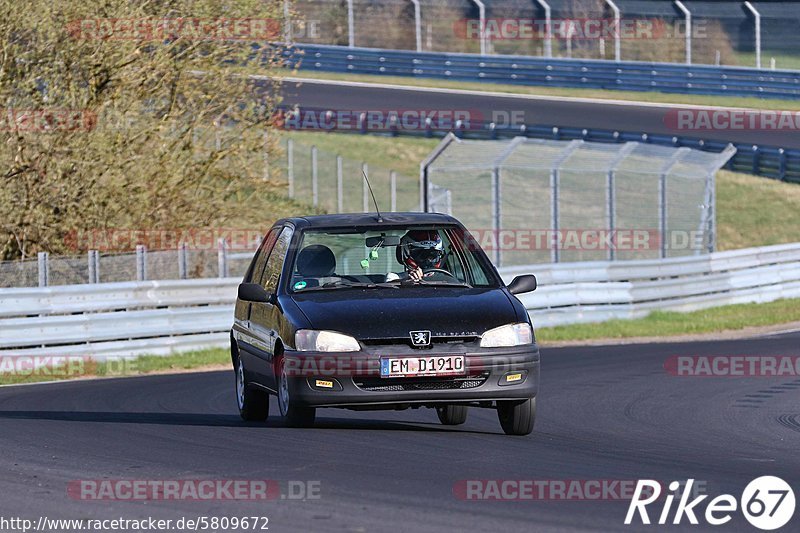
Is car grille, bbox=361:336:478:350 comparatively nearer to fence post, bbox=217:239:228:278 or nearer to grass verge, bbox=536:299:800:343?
fence post, bbox=217:239:228:278

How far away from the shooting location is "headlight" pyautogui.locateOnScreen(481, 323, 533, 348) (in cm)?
981

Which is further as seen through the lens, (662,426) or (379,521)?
(662,426)

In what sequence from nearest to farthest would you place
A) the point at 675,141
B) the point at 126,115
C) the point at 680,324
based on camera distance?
1. the point at 126,115
2. the point at 680,324
3. the point at 675,141

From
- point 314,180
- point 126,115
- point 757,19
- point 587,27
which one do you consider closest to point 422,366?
point 126,115

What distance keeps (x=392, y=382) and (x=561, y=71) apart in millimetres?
34343

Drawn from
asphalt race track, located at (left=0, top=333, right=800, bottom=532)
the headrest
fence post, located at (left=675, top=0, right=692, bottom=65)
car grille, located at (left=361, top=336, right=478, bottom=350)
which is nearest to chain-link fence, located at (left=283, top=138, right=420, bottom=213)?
fence post, located at (left=675, top=0, right=692, bottom=65)

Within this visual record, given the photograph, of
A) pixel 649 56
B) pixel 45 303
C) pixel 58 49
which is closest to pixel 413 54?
pixel 649 56

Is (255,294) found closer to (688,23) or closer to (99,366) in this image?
(99,366)

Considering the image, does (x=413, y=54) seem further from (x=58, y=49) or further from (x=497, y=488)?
(x=497, y=488)

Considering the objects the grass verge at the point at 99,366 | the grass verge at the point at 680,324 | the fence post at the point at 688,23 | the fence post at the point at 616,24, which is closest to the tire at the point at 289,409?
the grass verge at the point at 99,366

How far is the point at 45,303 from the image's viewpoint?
18.4 m

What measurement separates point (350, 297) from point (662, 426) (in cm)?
281

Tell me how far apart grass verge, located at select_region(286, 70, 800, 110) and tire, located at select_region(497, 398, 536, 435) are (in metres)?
31.0

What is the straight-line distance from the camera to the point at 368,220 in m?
10.9
